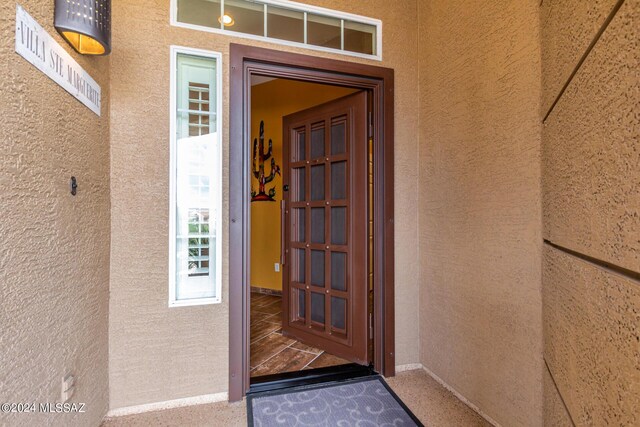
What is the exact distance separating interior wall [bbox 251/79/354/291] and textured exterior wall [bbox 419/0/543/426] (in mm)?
2394

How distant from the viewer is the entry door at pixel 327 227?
2490 mm

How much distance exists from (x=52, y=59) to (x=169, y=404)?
75.6 inches

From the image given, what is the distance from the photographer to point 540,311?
149cm

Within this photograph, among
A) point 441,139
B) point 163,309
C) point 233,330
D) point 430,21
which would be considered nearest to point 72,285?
point 163,309

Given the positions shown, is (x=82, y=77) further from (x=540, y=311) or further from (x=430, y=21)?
(x=540, y=311)

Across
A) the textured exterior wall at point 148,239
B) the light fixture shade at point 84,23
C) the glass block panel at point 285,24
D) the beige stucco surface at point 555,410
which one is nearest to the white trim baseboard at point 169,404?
the textured exterior wall at point 148,239

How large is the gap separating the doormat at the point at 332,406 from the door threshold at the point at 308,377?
0.06m

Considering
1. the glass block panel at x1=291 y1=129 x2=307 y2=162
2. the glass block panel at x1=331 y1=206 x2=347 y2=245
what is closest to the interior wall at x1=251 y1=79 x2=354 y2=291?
the glass block panel at x1=291 y1=129 x2=307 y2=162

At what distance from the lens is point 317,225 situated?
2.86 m

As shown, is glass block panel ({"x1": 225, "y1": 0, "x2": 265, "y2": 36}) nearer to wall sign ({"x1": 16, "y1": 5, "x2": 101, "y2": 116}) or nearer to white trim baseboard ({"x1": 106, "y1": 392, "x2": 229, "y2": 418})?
wall sign ({"x1": 16, "y1": 5, "x2": 101, "y2": 116})

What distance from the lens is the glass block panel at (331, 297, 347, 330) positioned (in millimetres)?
2629

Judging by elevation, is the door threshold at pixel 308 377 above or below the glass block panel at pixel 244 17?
below

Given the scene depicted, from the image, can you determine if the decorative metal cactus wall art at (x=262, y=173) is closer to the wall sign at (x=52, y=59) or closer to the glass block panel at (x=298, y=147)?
the glass block panel at (x=298, y=147)

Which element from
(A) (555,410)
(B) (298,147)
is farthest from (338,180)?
(A) (555,410)
